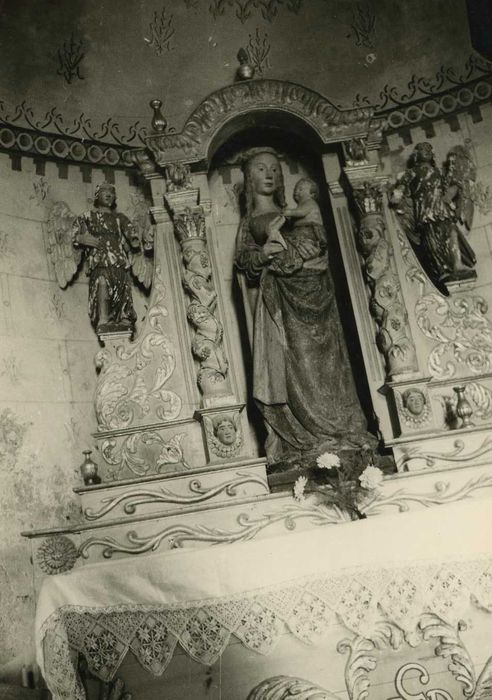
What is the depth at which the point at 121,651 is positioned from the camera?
149 inches

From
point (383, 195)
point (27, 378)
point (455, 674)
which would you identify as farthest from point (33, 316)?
point (455, 674)

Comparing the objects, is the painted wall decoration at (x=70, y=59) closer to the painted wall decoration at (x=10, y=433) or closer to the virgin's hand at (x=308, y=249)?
the virgin's hand at (x=308, y=249)

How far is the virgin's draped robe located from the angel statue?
719mm

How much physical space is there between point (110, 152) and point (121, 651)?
367 cm

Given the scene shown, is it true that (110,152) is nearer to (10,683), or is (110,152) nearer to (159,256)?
(159,256)

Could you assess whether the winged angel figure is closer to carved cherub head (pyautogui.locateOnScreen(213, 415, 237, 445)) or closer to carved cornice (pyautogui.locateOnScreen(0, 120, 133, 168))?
carved cornice (pyautogui.locateOnScreen(0, 120, 133, 168))

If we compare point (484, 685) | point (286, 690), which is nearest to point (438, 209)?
point (484, 685)

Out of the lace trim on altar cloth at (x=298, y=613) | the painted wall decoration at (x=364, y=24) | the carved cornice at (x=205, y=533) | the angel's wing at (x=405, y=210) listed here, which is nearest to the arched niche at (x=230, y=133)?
the angel's wing at (x=405, y=210)

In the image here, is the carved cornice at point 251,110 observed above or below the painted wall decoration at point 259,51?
below

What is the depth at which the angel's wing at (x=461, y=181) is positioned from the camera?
5914 mm

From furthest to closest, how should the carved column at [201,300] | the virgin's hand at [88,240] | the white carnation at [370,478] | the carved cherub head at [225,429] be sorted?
the virgin's hand at [88,240]
the carved column at [201,300]
the carved cherub head at [225,429]
the white carnation at [370,478]

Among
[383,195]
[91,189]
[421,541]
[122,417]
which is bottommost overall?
[421,541]

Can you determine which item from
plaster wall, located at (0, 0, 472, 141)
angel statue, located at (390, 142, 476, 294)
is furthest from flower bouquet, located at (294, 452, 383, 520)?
plaster wall, located at (0, 0, 472, 141)

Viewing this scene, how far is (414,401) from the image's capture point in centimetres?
527
